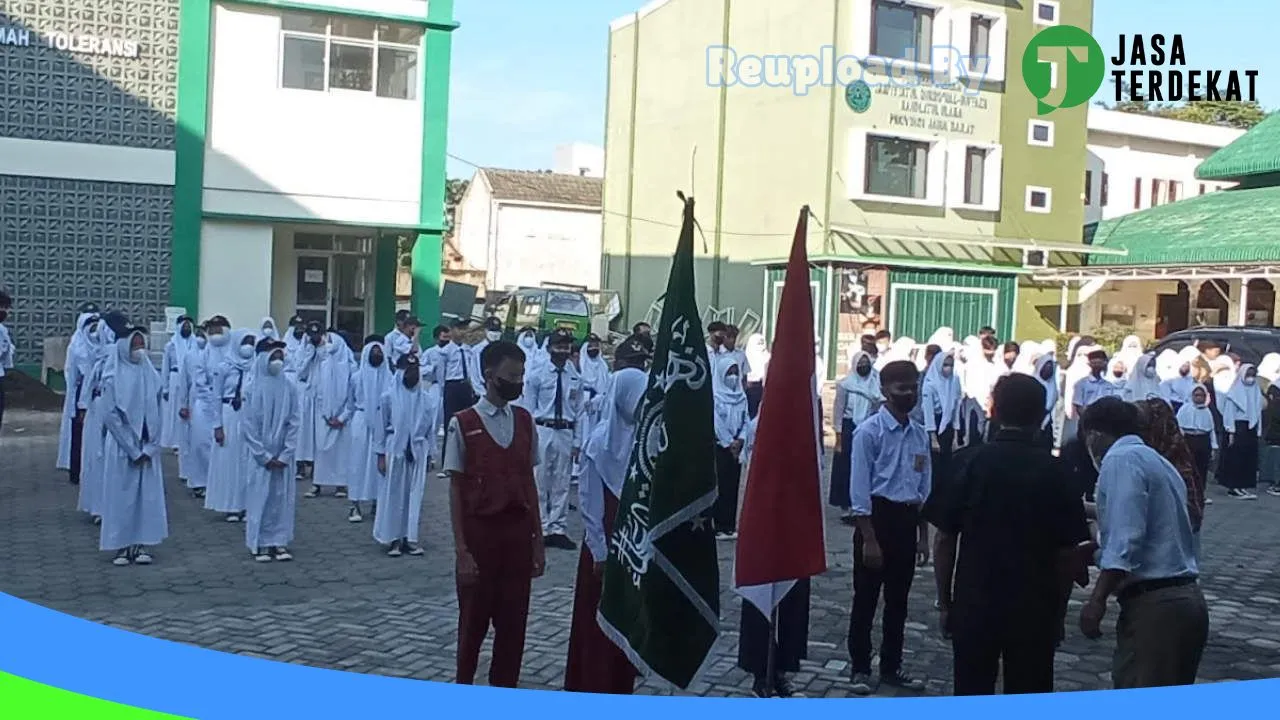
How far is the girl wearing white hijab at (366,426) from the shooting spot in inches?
383

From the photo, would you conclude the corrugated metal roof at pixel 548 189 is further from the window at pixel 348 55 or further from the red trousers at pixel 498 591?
the red trousers at pixel 498 591

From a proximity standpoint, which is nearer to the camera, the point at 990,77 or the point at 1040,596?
the point at 1040,596

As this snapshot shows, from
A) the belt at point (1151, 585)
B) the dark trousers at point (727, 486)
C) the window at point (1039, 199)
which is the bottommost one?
the dark trousers at point (727, 486)

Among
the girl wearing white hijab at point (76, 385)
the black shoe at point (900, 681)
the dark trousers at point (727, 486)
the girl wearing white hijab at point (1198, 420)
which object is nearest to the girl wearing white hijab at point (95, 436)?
the girl wearing white hijab at point (76, 385)

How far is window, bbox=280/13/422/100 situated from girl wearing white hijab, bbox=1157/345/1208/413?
10710mm

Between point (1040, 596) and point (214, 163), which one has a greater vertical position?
point (214, 163)

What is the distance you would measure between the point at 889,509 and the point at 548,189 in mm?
30760

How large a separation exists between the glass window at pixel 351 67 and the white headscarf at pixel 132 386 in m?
10.1

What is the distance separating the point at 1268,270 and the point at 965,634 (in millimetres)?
14123

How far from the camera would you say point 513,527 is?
4.73 metres

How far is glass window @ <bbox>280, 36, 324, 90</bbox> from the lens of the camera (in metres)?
17.0

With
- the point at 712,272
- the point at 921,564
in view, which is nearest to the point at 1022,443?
the point at 921,564

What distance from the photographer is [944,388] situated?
40.5 ft

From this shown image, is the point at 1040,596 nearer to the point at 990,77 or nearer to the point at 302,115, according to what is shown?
the point at 302,115
